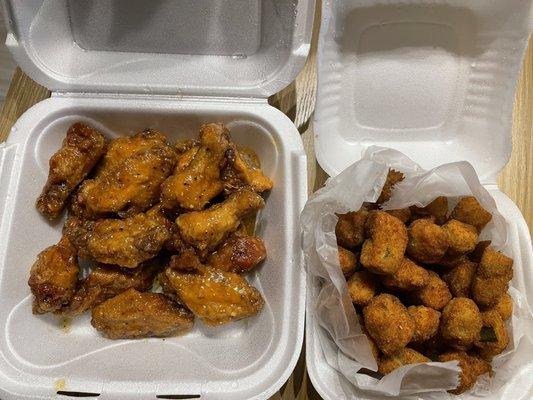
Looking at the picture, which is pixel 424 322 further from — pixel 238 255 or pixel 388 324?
pixel 238 255

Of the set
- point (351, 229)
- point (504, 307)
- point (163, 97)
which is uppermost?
point (163, 97)

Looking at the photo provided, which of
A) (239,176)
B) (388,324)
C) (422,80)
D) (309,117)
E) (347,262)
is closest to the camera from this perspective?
(388,324)

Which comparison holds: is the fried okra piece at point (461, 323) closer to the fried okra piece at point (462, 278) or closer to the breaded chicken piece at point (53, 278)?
the fried okra piece at point (462, 278)

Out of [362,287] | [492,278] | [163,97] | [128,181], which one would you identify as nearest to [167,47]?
[163,97]

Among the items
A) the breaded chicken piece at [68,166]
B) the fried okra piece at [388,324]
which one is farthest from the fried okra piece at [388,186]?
Result: the breaded chicken piece at [68,166]

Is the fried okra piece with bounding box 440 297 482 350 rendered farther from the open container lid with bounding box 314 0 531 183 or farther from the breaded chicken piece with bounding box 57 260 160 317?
the breaded chicken piece with bounding box 57 260 160 317

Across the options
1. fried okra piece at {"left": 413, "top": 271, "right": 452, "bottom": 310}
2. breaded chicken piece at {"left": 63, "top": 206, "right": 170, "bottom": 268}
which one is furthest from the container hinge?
fried okra piece at {"left": 413, "top": 271, "right": 452, "bottom": 310}
